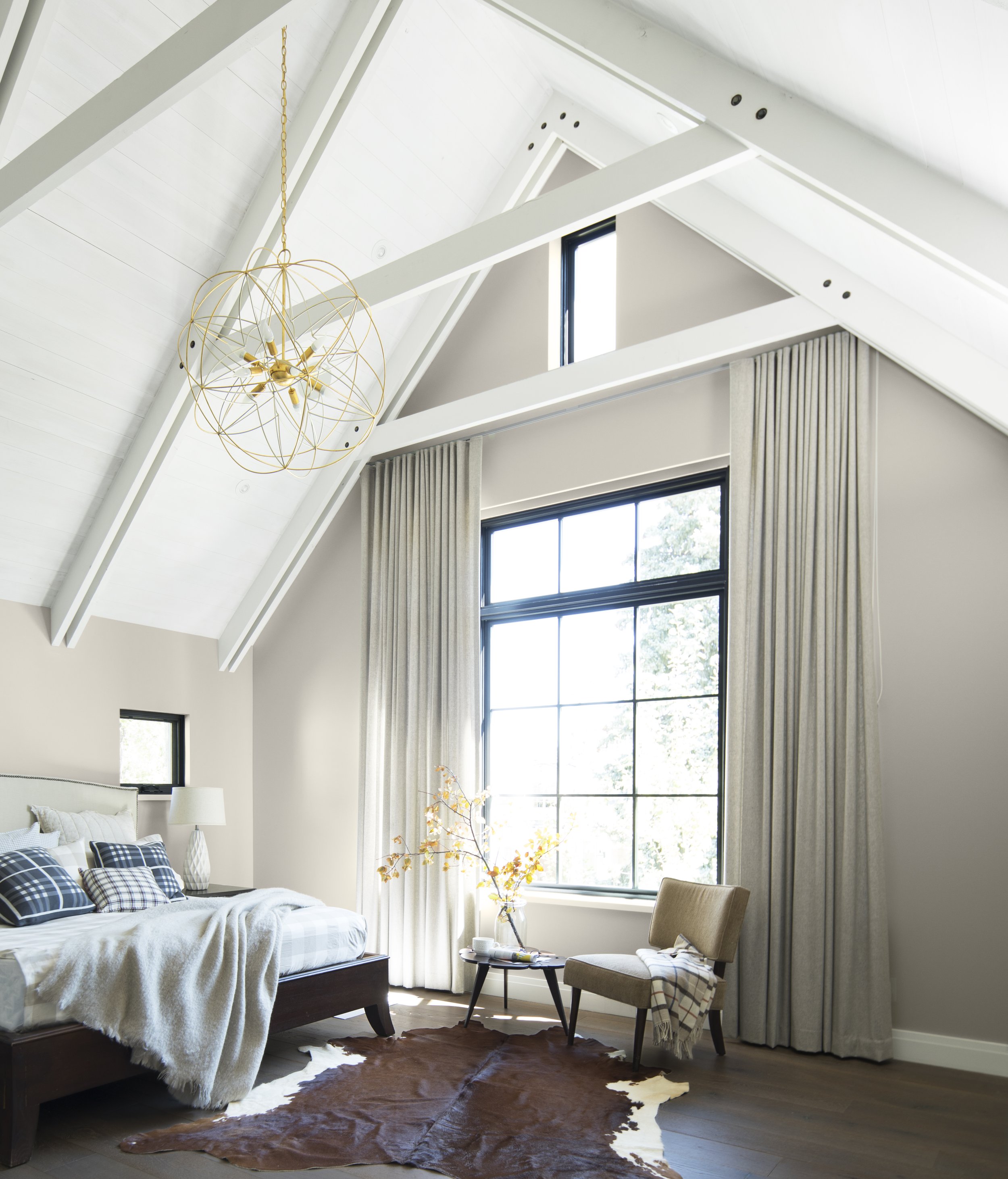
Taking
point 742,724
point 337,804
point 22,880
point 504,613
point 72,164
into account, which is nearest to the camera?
point 72,164

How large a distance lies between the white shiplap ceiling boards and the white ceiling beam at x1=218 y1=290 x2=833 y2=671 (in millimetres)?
162

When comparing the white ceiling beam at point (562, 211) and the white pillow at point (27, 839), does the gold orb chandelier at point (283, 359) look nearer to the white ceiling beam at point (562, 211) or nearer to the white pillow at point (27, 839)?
the white ceiling beam at point (562, 211)

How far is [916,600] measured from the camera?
4211 mm

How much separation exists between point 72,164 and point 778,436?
3243mm

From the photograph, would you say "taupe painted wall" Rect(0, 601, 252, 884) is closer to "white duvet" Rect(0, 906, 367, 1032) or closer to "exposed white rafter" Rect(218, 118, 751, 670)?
"white duvet" Rect(0, 906, 367, 1032)

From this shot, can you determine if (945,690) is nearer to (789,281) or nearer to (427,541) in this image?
(789,281)

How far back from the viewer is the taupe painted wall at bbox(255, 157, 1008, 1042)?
3959 millimetres

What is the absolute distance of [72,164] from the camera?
3531 mm

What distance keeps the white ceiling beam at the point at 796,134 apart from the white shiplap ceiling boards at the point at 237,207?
0.20 ft

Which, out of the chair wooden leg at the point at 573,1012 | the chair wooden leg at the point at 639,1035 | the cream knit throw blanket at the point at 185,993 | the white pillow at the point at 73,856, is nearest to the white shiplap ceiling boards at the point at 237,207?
the white pillow at the point at 73,856

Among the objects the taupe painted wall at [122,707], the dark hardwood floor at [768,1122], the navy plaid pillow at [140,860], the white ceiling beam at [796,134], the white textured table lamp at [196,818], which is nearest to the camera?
the white ceiling beam at [796,134]

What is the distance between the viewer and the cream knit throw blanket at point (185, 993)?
10.7ft

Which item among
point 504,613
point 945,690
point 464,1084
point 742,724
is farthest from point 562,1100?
point 504,613

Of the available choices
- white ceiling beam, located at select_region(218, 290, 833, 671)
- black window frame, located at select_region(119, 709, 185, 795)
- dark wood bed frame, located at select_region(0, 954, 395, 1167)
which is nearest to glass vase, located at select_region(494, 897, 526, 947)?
dark wood bed frame, located at select_region(0, 954, 395, 1167)
